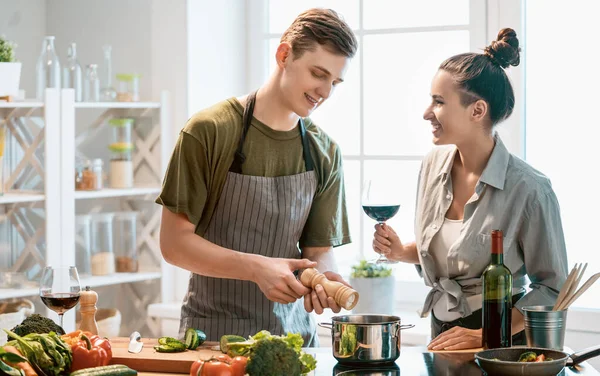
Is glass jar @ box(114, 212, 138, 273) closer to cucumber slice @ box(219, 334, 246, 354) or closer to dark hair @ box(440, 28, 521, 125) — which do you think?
dark hair @ box(440, 28, 521, 125)

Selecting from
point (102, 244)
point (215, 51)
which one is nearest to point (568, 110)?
point (215, 51)

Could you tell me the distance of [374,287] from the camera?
12.7ft

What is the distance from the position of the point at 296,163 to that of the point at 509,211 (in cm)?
65

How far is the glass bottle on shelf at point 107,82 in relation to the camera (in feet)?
14.0

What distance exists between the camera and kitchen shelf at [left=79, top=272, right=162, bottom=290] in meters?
4.10

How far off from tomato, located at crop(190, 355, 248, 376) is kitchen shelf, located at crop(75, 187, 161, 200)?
2.28m

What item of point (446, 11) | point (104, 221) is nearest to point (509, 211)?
point (446, 11)

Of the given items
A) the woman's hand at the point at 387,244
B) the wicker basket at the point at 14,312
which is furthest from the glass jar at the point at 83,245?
the woman's hand at the point at 387,244

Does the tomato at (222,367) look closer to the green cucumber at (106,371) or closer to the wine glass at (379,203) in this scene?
the green cucumber at (106,371)

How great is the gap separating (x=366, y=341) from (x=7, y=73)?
2.35 m

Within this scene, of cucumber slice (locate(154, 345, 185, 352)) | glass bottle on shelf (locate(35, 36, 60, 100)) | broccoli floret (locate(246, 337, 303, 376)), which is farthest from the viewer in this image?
glass bottle on shelf (locate(35, 36, 60, 100))

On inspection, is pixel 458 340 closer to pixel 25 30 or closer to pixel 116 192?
pixel 116 192

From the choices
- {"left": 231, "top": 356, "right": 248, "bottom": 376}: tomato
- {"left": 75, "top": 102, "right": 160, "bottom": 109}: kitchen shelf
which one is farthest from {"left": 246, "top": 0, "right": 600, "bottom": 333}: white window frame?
{"left": 231, "top": 356, "right": 248, "bottom": 376}: tomato

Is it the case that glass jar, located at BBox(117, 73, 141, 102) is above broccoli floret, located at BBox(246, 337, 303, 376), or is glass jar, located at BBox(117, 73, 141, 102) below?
above
